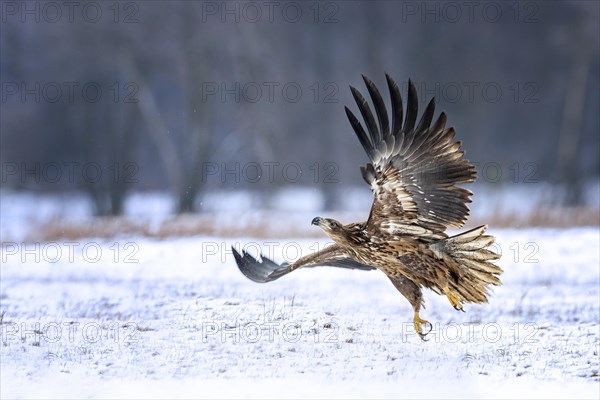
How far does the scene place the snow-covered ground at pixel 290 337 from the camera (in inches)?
280

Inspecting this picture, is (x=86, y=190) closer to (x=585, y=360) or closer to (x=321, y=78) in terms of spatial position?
(x=321, y=78)

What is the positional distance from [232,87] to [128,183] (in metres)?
4.12

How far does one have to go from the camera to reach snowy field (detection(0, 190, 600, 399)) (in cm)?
712

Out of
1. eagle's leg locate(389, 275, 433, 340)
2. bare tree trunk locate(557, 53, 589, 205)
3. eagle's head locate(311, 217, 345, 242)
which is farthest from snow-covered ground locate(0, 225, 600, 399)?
bare tree trunk locate(557, 53, 589, 205)

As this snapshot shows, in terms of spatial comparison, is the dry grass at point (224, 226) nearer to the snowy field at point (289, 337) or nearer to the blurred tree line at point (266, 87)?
the snowy field at point (289, 337)

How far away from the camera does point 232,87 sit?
2686cm

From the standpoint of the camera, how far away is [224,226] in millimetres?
17906

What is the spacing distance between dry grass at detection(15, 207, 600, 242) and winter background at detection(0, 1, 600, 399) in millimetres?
73

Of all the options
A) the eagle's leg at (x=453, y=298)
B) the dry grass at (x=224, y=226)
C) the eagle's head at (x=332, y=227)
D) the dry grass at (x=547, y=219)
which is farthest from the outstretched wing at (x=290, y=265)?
the dry grass at (x=547, y=219)

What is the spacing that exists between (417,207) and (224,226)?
35.6 feet

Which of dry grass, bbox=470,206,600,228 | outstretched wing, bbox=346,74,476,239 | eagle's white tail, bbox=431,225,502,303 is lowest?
eagle's white tail, bbox=431,225,502,303

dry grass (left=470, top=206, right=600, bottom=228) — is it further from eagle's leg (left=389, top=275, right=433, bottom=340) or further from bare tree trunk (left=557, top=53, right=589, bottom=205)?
eagle's leg (left=389, top=275, right=433, bottom=340)

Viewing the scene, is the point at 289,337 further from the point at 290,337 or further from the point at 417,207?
the point at 417,207

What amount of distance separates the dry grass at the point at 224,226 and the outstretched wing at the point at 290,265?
322 inches
